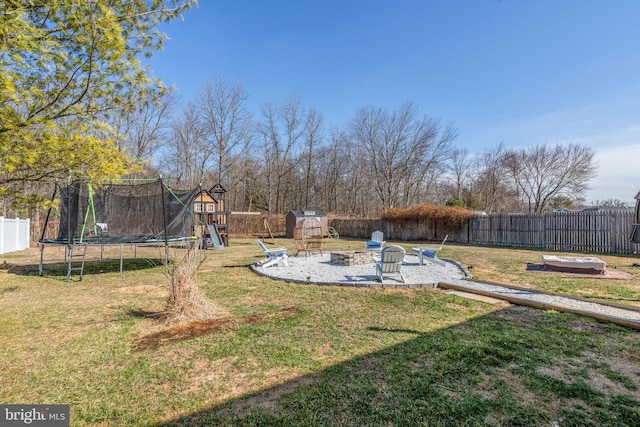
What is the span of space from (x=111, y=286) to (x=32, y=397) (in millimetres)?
5022

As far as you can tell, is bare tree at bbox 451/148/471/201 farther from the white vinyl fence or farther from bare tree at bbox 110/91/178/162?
the white vinyl fence

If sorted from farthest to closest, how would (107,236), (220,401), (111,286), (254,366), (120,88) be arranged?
(107,236)
(111,286)
(120,88)
(254,366)
(220,401)

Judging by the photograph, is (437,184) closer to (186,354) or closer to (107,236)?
(107,236)

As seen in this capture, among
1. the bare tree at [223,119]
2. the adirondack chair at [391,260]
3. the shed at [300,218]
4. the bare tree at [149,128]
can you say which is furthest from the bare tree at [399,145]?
the adirondack chair at [391,260]

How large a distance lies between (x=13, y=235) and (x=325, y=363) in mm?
18662

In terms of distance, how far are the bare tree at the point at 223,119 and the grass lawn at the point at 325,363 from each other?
24583 millimetres

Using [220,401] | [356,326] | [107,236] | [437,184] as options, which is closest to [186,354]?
[220,401]

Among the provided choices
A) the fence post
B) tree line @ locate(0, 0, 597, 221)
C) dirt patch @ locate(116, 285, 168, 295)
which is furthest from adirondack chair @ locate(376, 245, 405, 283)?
the fence post

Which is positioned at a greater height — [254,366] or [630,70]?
[630,70]

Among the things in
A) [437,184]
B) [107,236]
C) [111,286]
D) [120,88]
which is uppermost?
[437,184]

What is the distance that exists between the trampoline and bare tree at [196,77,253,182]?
65.1 ft

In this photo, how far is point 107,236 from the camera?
8477 mm

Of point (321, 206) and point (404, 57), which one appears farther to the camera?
point (321, 206)

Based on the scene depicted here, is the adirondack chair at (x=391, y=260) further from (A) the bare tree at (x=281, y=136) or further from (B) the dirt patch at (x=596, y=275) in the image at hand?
(A) the bare tree at (x=281, y=136)
